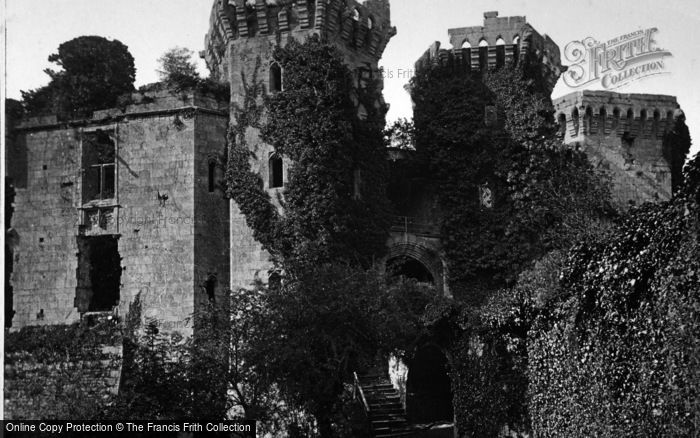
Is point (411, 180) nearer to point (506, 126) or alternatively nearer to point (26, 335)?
point (506, 126)

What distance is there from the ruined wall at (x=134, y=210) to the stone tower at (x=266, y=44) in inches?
49.0

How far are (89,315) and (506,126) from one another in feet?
52.5

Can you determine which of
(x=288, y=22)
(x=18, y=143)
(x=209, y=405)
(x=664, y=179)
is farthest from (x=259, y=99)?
(x=664, y=179)

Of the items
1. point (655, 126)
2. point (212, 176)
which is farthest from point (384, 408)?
point (655, 126)

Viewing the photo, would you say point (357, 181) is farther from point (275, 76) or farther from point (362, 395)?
point (362, 395)

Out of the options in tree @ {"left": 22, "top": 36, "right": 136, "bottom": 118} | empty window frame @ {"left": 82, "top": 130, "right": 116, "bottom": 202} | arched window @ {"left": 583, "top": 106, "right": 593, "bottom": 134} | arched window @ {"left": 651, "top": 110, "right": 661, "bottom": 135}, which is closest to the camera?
empty window frame @ {"left": 82, "top": 130, "right": 116, "bottom": 202}

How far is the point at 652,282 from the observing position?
16703 millimetres

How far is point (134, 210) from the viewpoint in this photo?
3275 centimetres

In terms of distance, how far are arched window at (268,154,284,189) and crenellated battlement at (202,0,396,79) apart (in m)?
4.07

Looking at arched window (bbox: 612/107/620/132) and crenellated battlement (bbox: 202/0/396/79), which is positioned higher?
crenellated battlement (bbox: 202/0/396/79)

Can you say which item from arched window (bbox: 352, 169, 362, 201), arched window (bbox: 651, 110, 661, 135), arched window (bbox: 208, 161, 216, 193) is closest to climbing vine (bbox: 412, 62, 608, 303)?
arched window (bbox: 352, 169, 362, 201)

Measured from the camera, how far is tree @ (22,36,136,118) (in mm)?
35000

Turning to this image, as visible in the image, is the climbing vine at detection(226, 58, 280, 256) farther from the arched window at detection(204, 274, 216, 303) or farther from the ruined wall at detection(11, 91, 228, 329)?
the arched window at detection(204, 274, 216, 303)

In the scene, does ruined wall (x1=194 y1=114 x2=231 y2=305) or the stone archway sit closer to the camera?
ruined wall (x1=194 y1=114 x2=231 y2=305)
